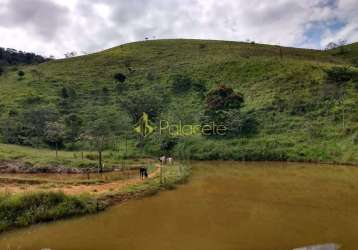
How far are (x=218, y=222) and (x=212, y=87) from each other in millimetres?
40100

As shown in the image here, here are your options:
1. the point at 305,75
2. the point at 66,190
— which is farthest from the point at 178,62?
the point at 66,190

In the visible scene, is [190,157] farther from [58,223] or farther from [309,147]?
[58,223]

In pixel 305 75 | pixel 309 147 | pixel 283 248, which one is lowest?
pixel 283 248

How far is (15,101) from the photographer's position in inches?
1961

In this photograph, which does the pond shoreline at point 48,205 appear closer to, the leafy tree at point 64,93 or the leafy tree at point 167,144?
the leafy tree at point 167,144

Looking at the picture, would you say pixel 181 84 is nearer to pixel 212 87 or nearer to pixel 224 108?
pixel 212 87

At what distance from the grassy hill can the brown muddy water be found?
14529 millimetres

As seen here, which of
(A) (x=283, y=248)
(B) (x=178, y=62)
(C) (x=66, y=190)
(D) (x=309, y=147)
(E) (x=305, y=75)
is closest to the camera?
(A) (x=283, y=248)

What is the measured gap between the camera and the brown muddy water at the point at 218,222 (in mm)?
12109

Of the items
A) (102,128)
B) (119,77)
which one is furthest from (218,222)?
(119,77)

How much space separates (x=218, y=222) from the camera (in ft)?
47.3

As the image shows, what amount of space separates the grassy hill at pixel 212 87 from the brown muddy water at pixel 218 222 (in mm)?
14529

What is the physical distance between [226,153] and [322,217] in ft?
70.6

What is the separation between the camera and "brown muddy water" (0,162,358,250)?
477 inches
